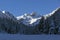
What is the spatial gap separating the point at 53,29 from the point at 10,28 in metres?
41.3

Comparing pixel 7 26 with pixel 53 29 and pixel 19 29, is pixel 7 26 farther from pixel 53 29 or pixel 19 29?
pixel 53 29

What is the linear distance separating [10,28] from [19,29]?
10.8 metres

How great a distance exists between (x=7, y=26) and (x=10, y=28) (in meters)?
7.53

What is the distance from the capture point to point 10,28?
19075 centimetres

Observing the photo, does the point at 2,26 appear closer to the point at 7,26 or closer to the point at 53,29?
the point at 7,26

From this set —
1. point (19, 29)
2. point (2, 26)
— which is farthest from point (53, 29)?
point (2, 26)

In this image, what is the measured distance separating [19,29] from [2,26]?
54.2ft

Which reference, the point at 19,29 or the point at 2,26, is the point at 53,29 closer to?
the point at 19,29

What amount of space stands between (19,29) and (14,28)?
5.16 metres

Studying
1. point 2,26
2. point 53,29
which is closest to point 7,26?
point 2,26

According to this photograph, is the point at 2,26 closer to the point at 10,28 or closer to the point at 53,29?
the point at 10,28

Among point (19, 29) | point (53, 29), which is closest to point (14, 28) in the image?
point (19, 29)

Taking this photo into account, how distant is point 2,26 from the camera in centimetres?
19900

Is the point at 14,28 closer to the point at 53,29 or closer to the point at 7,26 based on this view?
the point at 7,26
